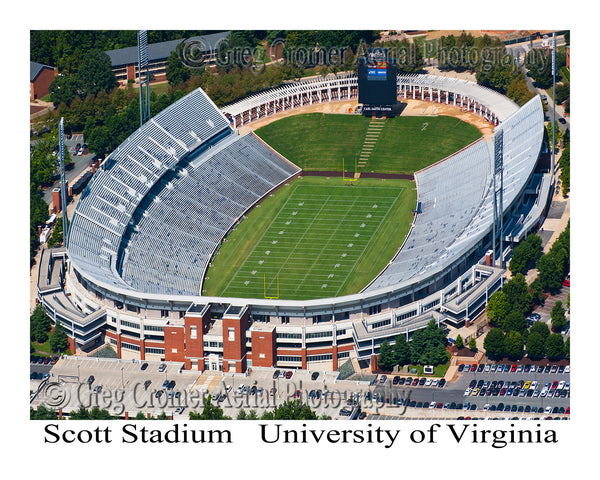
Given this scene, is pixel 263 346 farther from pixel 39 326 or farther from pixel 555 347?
pixel 555 347

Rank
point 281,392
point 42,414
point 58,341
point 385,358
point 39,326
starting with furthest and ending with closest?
1. point 39,326
2. point 58,341
3. point 385,358
4. point 281,392
5. point 42,414

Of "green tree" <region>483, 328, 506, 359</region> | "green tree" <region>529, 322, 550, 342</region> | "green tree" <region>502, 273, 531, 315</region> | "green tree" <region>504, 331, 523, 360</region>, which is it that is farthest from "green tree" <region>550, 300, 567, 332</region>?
"green tree" <region>483, 328, 506, 359</region>

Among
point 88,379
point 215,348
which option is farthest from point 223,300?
point 88,379

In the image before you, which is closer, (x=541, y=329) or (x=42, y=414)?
(x=42, y=414)

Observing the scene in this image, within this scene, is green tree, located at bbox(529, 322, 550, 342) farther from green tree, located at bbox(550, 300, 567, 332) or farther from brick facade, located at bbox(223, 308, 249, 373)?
brick facade, located at bbox(223, 308, 249, 373)

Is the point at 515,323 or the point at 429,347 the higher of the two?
the point at 515,323

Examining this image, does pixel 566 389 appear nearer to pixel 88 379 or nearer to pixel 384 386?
pixel 384 386

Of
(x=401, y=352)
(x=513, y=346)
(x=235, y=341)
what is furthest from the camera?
(x=513, y=346)

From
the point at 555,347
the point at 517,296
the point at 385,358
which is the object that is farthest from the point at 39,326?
the point at 555,347

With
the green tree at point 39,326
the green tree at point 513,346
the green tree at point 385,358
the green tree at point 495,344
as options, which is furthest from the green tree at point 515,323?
the green tree at point 39,326
